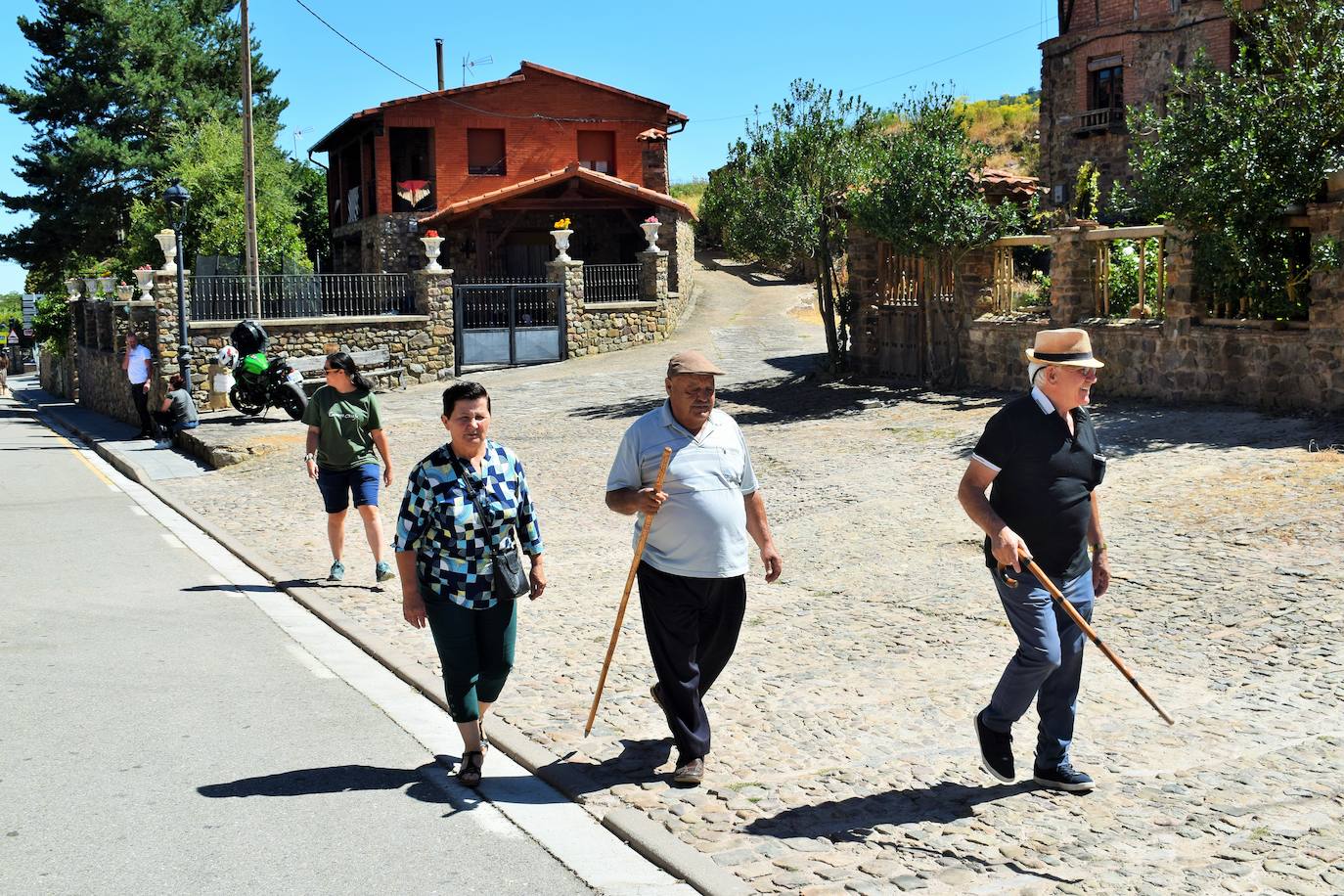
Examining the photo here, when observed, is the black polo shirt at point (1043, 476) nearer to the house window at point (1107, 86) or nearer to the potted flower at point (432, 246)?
the potted flower at point (432, 246)

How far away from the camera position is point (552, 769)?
19.0 ft

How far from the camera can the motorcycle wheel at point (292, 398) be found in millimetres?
22688

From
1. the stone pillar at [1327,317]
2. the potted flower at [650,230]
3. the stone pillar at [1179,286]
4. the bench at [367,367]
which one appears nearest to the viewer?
the stone pillar at [1327,317]

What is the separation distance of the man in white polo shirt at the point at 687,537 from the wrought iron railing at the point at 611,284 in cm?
2668

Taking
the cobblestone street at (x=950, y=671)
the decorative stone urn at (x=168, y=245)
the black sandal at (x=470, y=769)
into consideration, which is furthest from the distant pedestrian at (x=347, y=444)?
the decorative stone urn at (x=168, y=245)

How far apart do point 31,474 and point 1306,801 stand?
58.5ft

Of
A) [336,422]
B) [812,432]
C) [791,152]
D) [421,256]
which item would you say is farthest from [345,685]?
[421,256]

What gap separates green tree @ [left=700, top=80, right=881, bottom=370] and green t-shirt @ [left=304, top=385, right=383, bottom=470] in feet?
45.8

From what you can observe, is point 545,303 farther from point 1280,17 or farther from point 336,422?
point 336,422

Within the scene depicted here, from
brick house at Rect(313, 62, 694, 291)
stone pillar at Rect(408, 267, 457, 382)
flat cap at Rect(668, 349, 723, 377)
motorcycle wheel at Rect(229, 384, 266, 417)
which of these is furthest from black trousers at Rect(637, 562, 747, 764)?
brick house at Rect(313, 62, 694, 291)

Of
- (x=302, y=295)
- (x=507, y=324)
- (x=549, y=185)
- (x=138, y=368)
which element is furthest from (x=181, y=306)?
(x=549, y=185)

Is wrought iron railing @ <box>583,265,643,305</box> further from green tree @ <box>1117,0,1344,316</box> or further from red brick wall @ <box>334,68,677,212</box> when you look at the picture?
green tree @ <box>1117,0,1344,316</box>

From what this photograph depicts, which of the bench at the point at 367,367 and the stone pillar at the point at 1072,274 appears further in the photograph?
the bench at the point at 367,367

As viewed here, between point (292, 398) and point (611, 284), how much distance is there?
1142 cm
